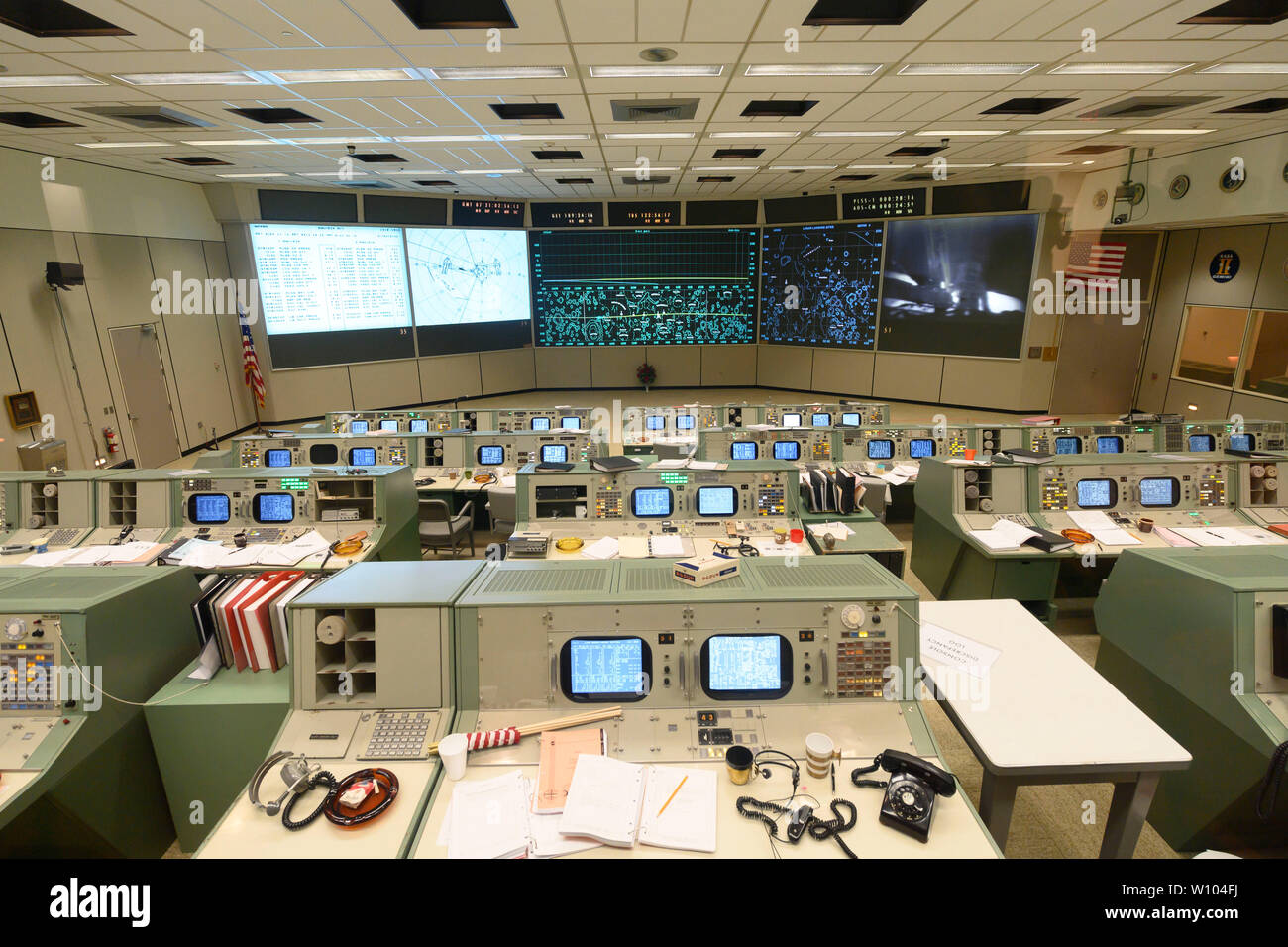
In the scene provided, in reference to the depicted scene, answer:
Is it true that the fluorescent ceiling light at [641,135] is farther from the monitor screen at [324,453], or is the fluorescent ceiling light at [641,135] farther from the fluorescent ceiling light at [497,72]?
the monitor screen at [324,453]

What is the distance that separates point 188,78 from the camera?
4594 millimetres

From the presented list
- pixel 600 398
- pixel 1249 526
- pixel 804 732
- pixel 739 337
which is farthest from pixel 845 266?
pixel 804 732

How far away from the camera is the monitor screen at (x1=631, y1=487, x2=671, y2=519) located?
4.50 m

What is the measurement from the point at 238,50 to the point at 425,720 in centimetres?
444

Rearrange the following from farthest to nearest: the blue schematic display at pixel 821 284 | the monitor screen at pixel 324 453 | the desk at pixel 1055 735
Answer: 1. the blue schematic display at pixel 821 284
2. the monitor screen at pixel 324 453
3. the desk at pixel 1055 735

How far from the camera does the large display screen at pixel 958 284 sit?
33.3ft

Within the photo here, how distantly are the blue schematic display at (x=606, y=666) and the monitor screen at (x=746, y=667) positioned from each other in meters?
0.25

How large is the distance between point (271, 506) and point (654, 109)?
4.75 metres

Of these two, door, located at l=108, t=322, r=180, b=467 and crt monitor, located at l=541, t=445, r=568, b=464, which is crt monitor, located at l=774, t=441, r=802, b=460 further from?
door, located at l=108, t=322, r=180, b=467

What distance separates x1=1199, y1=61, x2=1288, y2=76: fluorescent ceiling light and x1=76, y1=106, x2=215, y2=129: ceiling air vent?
27.3ft

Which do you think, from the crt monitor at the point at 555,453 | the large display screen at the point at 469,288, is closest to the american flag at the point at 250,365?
the large display screen at the point at 469,288

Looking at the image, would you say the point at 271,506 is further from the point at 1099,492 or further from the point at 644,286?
the point at 644,286
